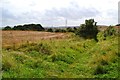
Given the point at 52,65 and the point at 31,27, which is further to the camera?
the point at 31,27

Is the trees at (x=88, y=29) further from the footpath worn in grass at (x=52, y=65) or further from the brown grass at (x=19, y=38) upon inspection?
the footpath worn in grass at (x=52, y=65)

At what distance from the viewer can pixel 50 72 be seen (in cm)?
1593

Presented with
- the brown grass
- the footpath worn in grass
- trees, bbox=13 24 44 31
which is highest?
trees, bbox=13 24 44 31

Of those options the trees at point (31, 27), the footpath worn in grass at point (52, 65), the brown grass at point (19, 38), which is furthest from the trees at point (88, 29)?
the trees at point (31, 27)

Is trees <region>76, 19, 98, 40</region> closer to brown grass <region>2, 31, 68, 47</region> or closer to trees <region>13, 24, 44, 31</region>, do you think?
brown grass <region>2, 31, 68, 47</region>

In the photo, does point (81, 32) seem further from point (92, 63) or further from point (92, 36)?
point (92, 63)

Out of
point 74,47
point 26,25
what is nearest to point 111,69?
point 74,47

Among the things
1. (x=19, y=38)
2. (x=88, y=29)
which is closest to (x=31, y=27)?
(x=88, y=29)

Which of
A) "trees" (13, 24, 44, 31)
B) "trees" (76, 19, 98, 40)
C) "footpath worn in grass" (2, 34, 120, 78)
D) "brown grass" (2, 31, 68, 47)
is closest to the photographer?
"footpath worn in grass" (2, 34, 120, 78)

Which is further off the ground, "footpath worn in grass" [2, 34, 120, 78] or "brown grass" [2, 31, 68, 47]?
"brown grass" [2, 31, 68, 47]

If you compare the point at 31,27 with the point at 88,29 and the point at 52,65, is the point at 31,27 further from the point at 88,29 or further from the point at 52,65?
the point at 52,65

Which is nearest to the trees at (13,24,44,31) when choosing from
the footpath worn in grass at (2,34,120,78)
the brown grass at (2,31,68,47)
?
the brown grass at (2,31,68,47)

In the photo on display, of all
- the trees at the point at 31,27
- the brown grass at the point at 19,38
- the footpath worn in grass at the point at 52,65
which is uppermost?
the trees at the point at 31,27

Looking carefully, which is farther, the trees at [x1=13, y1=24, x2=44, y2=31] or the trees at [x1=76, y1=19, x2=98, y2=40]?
the trees at [x1=13, y1=24, x2=44, y2=31]
